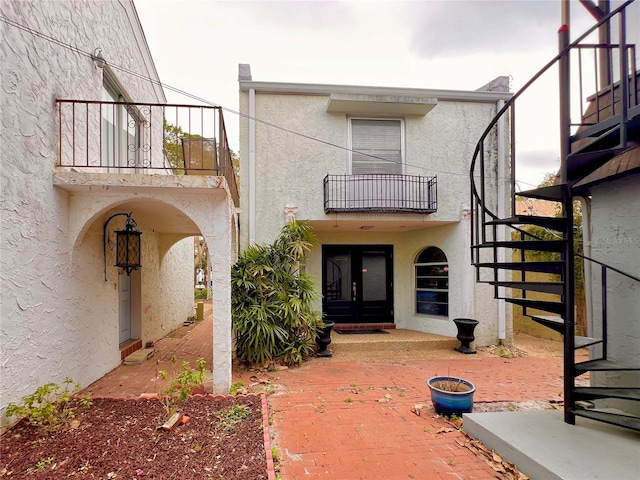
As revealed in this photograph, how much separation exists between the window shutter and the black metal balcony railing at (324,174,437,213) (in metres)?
0.31

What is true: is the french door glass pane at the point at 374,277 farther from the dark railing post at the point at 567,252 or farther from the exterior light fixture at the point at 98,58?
the exterior light fixture at the point at 98,58

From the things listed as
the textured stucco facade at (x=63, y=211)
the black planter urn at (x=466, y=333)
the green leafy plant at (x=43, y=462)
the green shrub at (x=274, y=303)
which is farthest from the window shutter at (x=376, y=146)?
the green leafy plant at (x=43, y=462)

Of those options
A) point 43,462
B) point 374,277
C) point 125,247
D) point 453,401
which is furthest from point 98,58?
point 374,277

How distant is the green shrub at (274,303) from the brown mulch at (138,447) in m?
1.98

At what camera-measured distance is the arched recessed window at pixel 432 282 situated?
312 inches

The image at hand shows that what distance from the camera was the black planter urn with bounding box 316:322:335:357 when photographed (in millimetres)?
6441

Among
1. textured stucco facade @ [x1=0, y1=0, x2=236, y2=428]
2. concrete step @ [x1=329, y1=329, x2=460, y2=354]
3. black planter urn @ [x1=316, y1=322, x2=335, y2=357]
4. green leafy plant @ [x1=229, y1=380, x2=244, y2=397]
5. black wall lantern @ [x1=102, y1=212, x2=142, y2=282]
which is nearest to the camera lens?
textured stucco facade @ [x1=0, y1=0, x2=236, y2=428]

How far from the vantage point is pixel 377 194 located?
23.2 ft

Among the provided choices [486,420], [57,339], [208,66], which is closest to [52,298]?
[57,339]

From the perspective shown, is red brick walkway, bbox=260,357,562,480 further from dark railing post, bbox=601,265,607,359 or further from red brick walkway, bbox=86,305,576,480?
dark railing post, bbox=601,265,607,359

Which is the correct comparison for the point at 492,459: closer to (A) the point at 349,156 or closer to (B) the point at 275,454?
(B) the point at 275,454

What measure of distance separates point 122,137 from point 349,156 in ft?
14.6

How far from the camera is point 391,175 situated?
282 inches

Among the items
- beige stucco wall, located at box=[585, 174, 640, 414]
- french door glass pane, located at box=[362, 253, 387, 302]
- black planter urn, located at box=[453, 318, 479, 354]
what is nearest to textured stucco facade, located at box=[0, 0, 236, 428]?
beige stucco wall, located at box=[585, 174, 640, 414]
